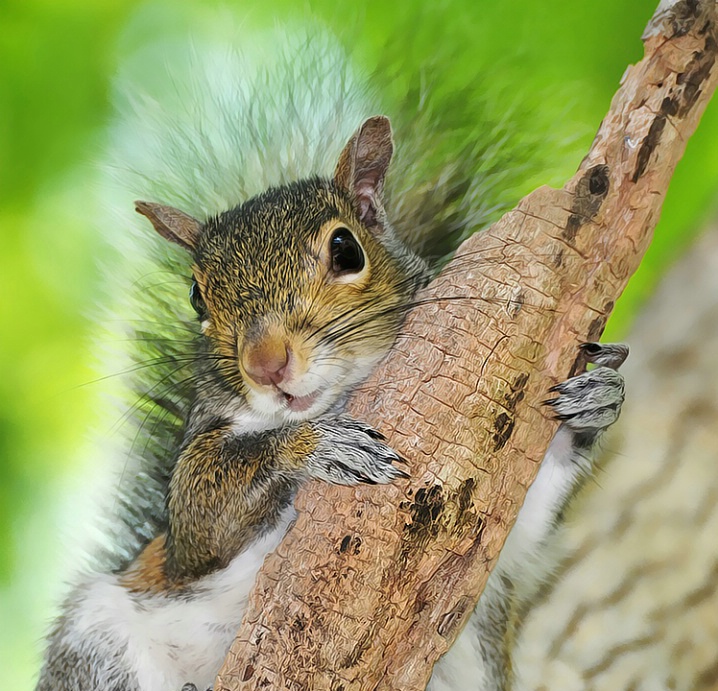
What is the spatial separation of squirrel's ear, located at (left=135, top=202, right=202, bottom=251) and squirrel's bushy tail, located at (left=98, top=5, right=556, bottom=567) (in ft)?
0.06

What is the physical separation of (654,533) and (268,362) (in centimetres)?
52

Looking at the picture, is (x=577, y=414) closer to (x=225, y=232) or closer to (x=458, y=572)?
(x=458, y=572)

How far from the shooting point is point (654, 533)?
869mm

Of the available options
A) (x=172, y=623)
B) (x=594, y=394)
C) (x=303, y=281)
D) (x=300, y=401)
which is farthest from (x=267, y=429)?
(x=594, y=394)

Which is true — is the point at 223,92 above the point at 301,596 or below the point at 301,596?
above

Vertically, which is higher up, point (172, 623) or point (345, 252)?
point (345, 252)

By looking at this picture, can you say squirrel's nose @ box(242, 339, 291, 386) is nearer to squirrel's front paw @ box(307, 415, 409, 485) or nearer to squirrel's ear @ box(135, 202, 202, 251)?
squirrel's front paw @ box(307, 415, 409, 485)

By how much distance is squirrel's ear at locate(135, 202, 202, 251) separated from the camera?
0.92 metres

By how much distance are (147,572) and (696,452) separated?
724mm

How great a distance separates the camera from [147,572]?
3.12 ft

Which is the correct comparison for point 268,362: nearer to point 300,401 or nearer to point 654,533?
point 300,401

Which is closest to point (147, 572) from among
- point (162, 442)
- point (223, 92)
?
point (162, 442)

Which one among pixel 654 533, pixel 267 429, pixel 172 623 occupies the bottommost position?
pixel 172 623

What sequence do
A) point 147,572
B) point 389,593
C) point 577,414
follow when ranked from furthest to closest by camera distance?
1. point 147,572
2. point 577,414
3. point 389,593
